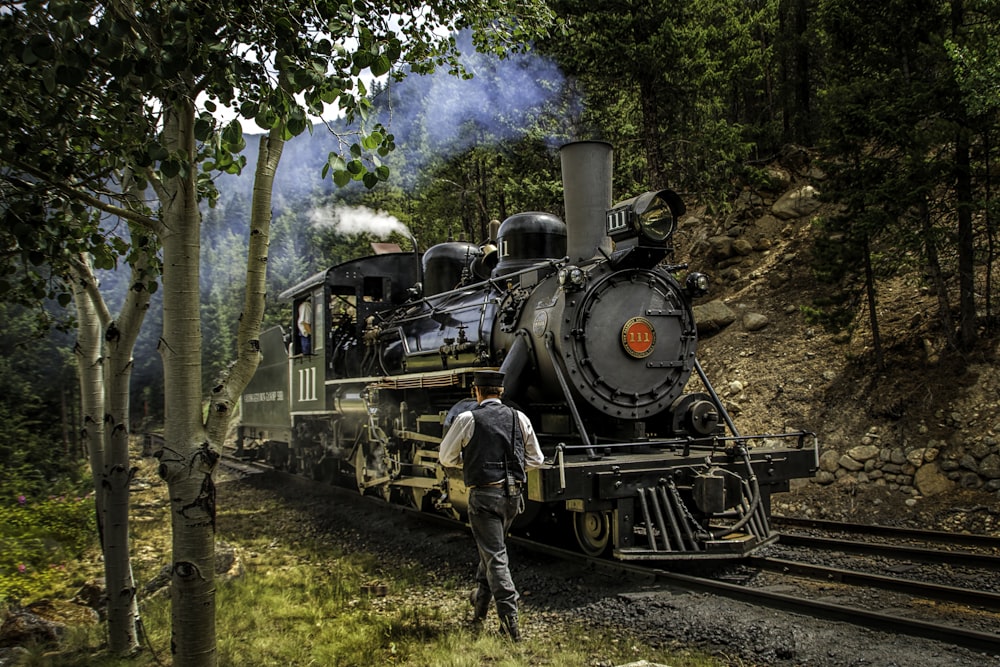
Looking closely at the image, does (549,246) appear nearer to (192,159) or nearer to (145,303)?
(145,303)

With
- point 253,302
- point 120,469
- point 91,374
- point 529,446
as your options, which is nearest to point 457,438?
point 529,446

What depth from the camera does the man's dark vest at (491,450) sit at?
197 inches

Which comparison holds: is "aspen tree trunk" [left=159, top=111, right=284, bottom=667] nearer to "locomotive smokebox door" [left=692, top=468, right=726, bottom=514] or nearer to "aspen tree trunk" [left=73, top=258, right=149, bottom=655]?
"aspen tree trunk" [left=73, top=258, right=149, bottom=655]

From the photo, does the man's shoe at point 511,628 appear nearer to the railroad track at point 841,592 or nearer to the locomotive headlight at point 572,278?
the railroad track at point 841,592

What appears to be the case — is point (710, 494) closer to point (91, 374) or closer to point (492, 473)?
point (492, 473)

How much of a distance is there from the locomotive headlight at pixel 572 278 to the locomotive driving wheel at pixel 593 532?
2.05 m

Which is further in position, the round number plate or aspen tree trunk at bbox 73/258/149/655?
the round number plate

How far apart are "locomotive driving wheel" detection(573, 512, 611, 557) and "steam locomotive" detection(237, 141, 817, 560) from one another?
0.05ft

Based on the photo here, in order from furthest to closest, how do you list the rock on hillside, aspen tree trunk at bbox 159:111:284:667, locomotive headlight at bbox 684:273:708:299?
1. the rock on hillside
2. locomotive headlight at bbox 684:273:708:299
3. aspen tree trunk at bbox 159:111:284:667

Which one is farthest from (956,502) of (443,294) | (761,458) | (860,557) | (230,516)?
(230,516)

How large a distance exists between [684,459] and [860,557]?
6.77 feet

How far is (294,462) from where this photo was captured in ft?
48.4

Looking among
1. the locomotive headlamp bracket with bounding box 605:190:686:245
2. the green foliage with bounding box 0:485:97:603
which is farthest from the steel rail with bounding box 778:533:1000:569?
the green foliage with bounding box 0:485:97:603

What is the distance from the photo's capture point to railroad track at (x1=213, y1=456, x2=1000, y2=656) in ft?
14.9
